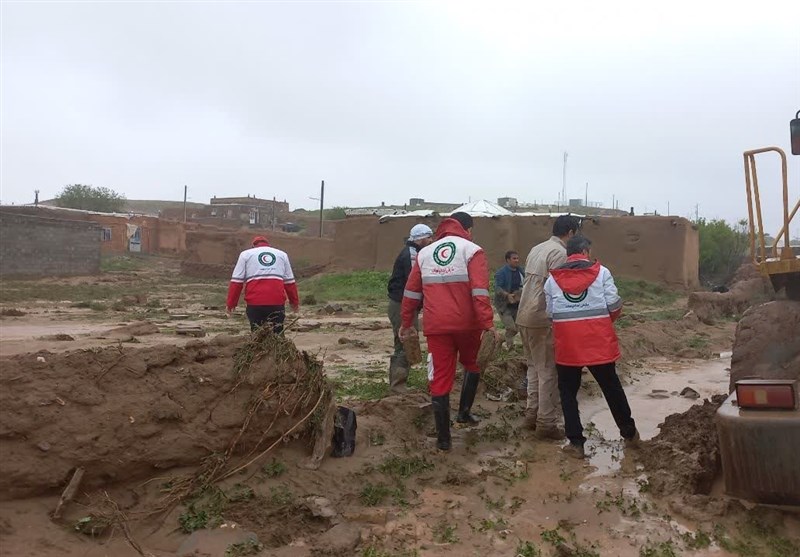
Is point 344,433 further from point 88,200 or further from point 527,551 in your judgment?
point 88,200

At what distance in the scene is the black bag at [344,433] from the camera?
15.0 feet

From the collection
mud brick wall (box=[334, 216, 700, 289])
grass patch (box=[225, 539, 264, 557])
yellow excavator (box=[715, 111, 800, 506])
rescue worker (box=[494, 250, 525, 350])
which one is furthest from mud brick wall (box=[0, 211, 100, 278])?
yellow excavator (box=[715, 111, 800, 506])

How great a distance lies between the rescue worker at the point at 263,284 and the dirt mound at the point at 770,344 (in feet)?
12.9

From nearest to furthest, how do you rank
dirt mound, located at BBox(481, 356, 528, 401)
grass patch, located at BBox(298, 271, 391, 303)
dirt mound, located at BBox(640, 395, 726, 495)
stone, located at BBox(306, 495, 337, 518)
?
stone, located at BBox(306, 495, 337, 518)
dirt mound, located at BBox(640, 395, 726, 495)
dirt mound, located at BBox(481, 356, 528, 401)
grass patch, located at BBox(298, 271, 391, 303)

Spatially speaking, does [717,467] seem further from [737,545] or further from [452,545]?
[452,545]

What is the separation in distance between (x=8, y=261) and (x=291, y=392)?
81.1ft

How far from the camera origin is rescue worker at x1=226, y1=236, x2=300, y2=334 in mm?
6738

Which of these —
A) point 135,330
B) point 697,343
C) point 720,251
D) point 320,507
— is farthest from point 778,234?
point 720,251

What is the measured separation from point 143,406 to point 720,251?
1167 inches

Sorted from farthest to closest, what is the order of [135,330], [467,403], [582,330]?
[135,330]
[467,403]
[582,330]

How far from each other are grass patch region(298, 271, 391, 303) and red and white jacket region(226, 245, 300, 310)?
13123 millimetres

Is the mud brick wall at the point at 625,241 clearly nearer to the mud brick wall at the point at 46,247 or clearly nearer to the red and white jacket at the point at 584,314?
the mud brick wall at the point at 46,247

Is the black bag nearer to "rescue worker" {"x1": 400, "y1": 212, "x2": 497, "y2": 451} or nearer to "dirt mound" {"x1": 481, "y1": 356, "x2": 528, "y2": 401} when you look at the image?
"rescue worker" {"x1": 400, "y1": 212, "x2": 497, "y2": 451}

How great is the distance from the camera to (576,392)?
505 centimetres
